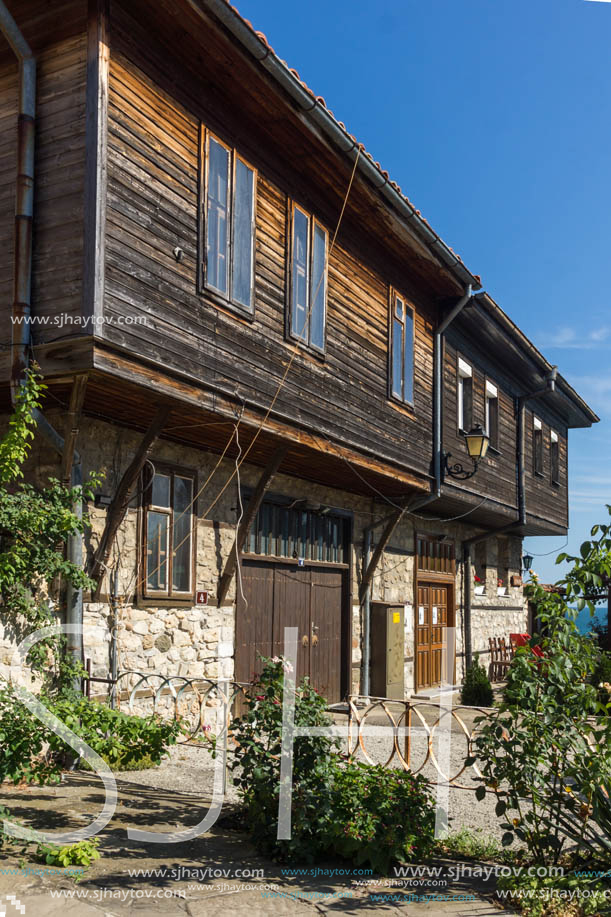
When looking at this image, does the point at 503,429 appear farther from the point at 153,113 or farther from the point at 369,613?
the point at 153,113

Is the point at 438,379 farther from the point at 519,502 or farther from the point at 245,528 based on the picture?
the point at 519,502

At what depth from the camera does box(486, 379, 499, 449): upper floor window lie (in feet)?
54.2

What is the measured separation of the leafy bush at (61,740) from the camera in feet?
17.8

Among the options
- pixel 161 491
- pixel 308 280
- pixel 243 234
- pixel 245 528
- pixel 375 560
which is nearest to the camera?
pixel 243 234

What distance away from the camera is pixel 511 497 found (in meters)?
17.2

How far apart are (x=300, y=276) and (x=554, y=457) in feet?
41.9

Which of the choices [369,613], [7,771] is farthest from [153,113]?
[369,613]

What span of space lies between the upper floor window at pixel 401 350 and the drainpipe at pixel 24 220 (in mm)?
5794

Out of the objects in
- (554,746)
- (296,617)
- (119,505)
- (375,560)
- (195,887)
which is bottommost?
(195,887)

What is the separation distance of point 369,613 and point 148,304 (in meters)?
7.38

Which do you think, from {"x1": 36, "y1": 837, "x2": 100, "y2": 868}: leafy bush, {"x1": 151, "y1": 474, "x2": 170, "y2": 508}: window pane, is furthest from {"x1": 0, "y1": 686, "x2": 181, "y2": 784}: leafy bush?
{"x1": 151, "y1": 474, "x2": 170, "y2": 508}: window pane

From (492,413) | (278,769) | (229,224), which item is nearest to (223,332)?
(229,224)

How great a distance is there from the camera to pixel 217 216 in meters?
8.32

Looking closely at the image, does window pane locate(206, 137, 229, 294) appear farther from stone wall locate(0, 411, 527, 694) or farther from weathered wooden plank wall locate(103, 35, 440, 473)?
stone wall locate(0, 411, 527, 694)
